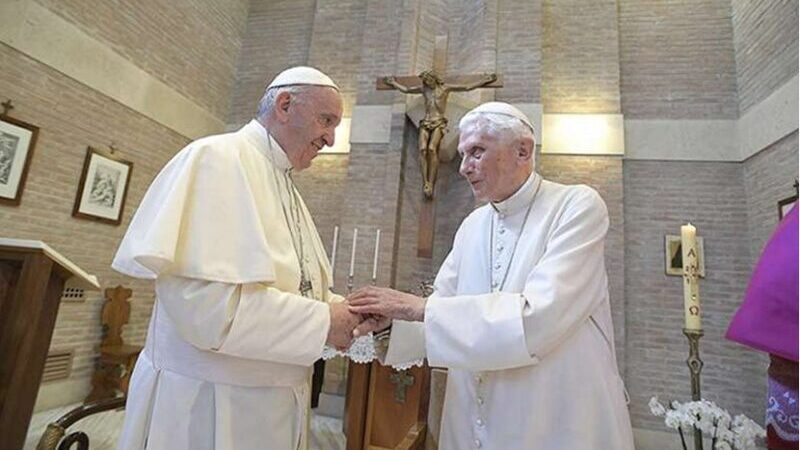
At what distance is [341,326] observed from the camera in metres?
1.24

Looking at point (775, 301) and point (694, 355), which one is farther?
point (694, 355)

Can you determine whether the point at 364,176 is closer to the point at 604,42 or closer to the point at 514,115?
the point at 604,42

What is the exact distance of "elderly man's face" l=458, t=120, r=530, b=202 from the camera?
1.43 meters

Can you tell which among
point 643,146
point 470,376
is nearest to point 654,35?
point 643,146

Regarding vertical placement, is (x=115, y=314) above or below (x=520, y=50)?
below

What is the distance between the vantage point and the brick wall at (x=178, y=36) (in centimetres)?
430

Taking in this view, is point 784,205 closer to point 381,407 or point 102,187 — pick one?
point 381,407

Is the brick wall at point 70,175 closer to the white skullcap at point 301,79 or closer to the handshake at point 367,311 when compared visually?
the white skullcap at point 301,79

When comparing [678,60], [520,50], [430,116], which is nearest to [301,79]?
[430,116]

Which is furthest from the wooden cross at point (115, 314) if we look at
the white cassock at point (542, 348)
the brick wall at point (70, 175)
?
the white cassock at point (542, 348)

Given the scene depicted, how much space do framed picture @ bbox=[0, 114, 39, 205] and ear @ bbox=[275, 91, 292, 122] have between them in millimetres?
3379

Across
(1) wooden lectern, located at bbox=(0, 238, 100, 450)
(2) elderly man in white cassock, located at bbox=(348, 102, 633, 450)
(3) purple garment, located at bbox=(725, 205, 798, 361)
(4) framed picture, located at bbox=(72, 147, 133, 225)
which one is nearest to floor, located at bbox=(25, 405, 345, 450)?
(1) wooden lectern, located at bbox=(0, 238, 100, 450)

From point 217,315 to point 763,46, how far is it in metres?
5.50

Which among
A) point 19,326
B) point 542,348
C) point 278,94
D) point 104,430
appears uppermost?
point 278,94
